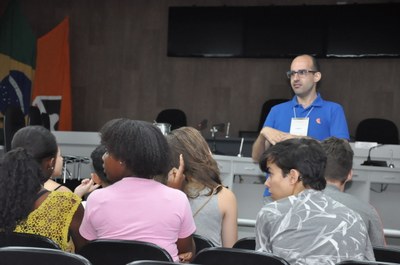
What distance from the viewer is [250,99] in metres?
8.23

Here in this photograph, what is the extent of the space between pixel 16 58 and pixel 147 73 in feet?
6.84

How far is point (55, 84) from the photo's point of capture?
27.3 ft

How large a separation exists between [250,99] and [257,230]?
21.4 ft

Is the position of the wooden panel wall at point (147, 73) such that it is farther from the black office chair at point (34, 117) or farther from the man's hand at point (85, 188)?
the man's hand at point (85, 188)

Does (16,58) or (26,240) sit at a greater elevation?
(16,58)

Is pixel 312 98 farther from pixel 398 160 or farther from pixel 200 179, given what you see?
pixel 398 160

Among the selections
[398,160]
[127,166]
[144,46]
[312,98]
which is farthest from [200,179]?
[144,46]

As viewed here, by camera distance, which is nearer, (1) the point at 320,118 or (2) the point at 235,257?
(2) the point at 235,257

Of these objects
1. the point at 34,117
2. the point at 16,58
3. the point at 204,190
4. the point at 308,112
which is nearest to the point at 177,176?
the point at 204,190

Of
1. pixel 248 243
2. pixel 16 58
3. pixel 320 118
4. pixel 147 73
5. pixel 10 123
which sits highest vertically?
pixel 16 58

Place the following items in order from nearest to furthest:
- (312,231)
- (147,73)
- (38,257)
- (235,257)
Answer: (38,257), (235,257), (312,231), (147,73)

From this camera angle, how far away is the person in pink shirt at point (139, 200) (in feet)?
5.97

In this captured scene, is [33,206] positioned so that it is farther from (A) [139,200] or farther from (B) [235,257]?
(B) [235,257]

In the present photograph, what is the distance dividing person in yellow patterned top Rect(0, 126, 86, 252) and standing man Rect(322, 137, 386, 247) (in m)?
1.01
